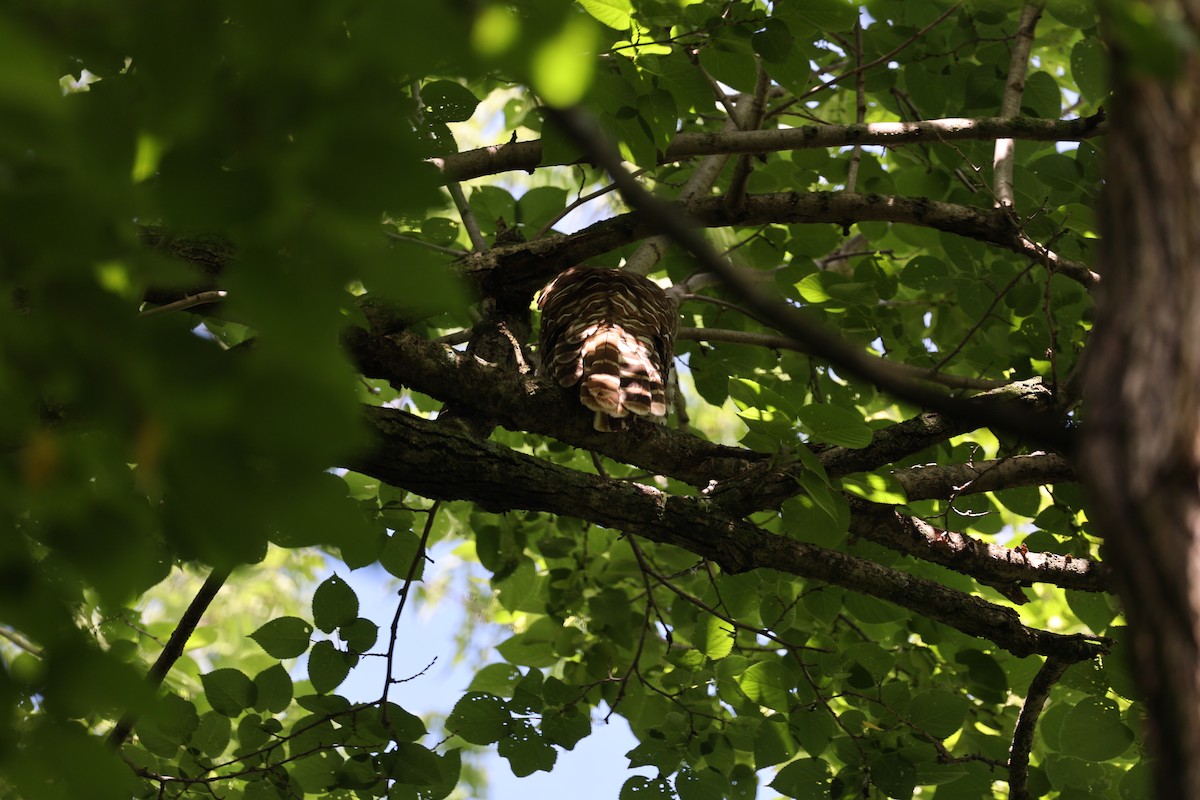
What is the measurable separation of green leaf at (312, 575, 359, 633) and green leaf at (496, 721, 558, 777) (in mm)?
678

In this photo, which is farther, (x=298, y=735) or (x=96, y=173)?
(x=298, y=735)

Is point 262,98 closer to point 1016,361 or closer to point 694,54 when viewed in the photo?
point 694,54

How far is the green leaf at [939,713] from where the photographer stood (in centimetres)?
311

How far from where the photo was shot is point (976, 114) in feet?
14.6

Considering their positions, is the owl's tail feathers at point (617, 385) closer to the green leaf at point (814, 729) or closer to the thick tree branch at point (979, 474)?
the thick tree branch at point (979, 474)

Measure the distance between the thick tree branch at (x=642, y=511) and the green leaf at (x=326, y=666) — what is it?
2.55 feet

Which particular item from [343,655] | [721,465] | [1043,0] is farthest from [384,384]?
[1043,0]

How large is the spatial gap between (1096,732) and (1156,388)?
250 cm

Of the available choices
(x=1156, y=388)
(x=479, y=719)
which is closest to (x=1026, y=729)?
(x=479, y=719)

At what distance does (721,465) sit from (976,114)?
234 cm

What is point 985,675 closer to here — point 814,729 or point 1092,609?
point 1092,609

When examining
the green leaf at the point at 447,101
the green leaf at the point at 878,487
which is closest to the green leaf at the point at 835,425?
the green leaf at the point at 878,487

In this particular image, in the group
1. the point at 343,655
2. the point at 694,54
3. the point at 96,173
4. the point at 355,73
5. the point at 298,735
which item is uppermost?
the point at 694,54

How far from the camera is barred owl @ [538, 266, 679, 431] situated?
3.10 meters
